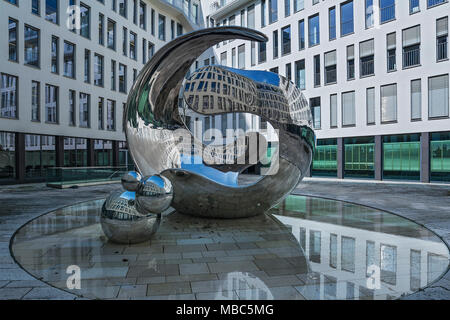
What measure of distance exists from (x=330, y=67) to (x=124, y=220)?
2783cm

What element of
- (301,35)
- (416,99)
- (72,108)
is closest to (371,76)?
(416,99)

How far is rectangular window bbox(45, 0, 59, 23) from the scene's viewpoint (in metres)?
26.6

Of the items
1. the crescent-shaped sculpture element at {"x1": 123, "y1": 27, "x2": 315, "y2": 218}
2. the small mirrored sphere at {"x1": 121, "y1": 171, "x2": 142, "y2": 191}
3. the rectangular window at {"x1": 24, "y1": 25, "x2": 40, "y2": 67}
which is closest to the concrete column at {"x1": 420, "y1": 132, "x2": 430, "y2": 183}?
the crescent-shaped sculpture element at {"x1": 123, "y1": 27, "x2": 315, "y2": 218}

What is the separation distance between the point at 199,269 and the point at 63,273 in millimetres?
1986

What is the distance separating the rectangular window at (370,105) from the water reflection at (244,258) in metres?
20.3

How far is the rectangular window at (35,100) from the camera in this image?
25703 mm

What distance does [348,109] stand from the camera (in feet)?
95.0

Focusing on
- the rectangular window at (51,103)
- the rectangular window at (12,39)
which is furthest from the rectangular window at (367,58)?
the rectangular window at (12,39)

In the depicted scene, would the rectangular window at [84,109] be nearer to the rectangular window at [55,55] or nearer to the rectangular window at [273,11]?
the rectangular window at [55,55]

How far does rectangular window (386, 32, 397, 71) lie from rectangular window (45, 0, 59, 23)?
2630cm

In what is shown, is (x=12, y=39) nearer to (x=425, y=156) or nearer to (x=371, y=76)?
(x=371, y=76)

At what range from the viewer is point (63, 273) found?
494 centimetres
